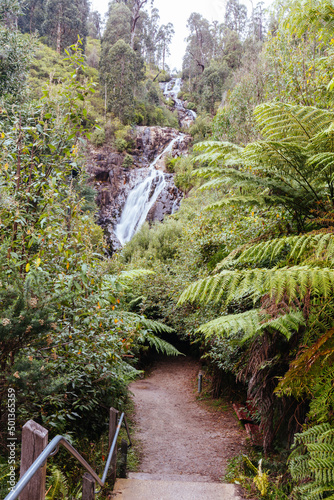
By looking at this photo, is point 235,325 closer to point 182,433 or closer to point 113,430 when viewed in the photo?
point 113,430

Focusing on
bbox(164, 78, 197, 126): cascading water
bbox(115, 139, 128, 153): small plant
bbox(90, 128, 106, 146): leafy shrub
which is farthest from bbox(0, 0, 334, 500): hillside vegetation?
bbox(164, 78, 197, 126): cascading water

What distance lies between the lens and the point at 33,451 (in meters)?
1.29

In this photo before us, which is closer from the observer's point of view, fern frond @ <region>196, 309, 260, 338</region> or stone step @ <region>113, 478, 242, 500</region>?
fern frond @ <region>196, 309, 260, 338</region>

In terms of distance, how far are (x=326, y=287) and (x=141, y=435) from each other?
450cm

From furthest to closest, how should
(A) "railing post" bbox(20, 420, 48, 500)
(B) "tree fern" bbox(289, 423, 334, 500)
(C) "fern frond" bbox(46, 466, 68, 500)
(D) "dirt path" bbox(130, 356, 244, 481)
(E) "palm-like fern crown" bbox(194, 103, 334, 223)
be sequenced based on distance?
(D) "dirt path" bbox(130, 356, 244, 481) → (E) "palm-like fern crown" bbox(194, 103, 334, 223) → (C) "fern frond" bbox(46, 466, 68, 500) → (B) "tree fern" bbox(289, 423, 334, 500) → (A) "railing post" bbox(20, 420, 48, 500)

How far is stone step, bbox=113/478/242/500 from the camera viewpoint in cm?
279

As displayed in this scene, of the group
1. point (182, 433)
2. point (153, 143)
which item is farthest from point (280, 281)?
point (153, 143)

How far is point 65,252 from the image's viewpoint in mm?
2617

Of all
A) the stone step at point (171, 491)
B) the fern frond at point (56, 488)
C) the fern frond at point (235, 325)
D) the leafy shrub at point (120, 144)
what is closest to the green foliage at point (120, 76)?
the leafy shrub at point (120, 144)

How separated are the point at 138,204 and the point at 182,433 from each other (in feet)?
48.0

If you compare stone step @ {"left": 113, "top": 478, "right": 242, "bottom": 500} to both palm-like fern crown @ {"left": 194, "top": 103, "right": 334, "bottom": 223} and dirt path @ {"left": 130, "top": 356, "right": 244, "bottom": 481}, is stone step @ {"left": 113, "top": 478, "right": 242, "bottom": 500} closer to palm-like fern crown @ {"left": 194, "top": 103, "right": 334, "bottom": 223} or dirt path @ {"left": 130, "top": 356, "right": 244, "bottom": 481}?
dirt path @ {"left": 130, "top": 356, "right": 244, "bottom": 481}

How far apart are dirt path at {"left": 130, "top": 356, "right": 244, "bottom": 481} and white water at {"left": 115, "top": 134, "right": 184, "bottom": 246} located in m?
10.6

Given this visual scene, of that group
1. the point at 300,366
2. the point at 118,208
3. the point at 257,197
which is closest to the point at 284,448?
the point at 300,366

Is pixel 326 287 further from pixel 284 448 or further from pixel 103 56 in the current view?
pixel 103 56
